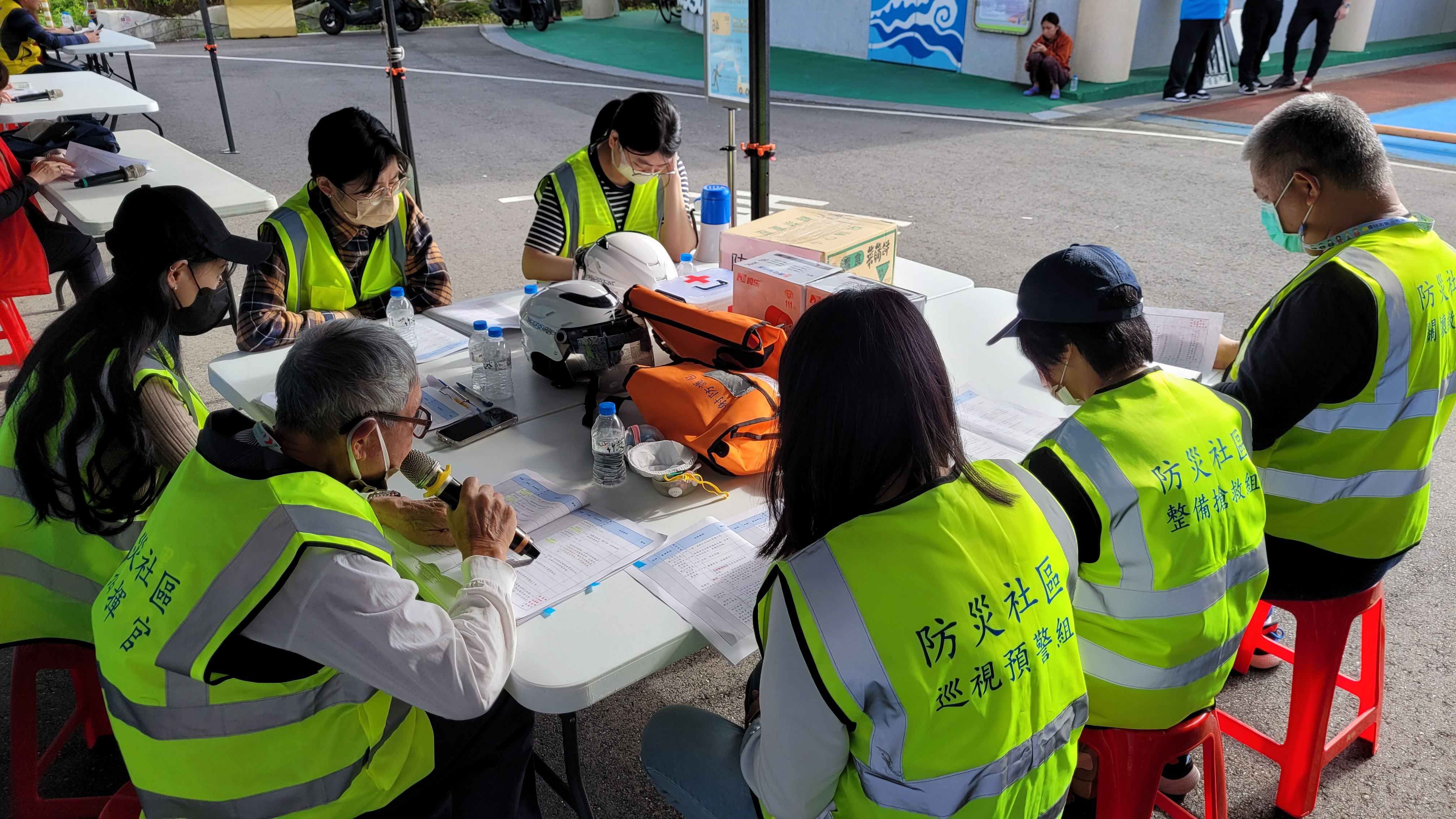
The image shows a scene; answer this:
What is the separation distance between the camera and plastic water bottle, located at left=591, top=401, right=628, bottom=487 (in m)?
2.35

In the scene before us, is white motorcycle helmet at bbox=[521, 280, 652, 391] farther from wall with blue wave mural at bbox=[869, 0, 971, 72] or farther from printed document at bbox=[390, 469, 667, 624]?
wall with blue wave mural at bbox=[869, 0, 971, 72]

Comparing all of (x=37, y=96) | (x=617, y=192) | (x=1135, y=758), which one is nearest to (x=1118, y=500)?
(x=1135, y=758)

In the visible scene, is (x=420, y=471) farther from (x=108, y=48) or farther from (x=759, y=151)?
(x=108, y=48)

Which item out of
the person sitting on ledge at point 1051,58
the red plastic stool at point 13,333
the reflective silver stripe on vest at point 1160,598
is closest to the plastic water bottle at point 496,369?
the reflective silver stripe on vest at point 1160,598

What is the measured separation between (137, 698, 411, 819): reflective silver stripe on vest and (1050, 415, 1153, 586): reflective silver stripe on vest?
1399 mm

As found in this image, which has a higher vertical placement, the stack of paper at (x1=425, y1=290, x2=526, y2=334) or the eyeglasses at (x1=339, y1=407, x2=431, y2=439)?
the eyeglasses at (x1=339, y1=407, x2=431, y2=439)

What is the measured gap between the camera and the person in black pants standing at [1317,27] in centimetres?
1171

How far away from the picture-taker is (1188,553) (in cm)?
178

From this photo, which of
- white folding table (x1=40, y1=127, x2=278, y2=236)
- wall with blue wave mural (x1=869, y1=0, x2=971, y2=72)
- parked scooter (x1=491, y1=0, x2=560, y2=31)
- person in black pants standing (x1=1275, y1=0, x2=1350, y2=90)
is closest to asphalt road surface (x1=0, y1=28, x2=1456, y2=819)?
white folding table (x1=40, y1=127, x2=278, y2=236)

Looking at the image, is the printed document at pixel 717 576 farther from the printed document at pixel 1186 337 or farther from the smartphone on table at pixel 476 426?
the printed document at pixel 1186 337

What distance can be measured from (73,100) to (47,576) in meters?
5.55

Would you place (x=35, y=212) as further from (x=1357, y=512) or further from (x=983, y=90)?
(x=983, y=90)

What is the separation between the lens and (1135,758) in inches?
77.1

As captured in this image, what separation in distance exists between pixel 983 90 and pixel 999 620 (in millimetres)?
12292
